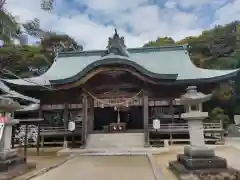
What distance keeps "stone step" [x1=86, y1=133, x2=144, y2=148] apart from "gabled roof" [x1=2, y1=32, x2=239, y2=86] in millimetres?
3634

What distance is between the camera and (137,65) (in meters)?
14.1

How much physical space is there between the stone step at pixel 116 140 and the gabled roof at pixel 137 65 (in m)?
3.63

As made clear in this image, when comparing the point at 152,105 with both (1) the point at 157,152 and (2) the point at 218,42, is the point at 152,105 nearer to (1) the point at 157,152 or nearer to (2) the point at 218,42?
(1) the point at 157,152

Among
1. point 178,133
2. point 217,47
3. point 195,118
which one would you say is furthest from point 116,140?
point 217,47

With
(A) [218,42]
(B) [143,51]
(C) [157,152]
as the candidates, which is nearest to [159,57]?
(B) [143,51]

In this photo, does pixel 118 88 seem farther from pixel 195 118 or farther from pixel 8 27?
pixel 8 27

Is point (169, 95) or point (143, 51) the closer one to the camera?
point (169, 95)

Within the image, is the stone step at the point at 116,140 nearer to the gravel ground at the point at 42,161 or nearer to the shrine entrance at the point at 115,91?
the shrine entrance at the point at 115,91

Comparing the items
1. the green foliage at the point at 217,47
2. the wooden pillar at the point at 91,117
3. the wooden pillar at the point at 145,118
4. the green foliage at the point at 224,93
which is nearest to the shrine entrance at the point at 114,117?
the wooden pillar at the point at 91,117

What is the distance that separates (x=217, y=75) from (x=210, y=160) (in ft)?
32.4

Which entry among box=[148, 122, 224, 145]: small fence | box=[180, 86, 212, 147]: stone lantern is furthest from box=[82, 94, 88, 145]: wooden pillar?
box=[180, 86, 212, 147]: stone lantern

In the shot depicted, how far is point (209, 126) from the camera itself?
15.3 metres

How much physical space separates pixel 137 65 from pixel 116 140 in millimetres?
4578

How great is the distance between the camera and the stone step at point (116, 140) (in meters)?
13.7
